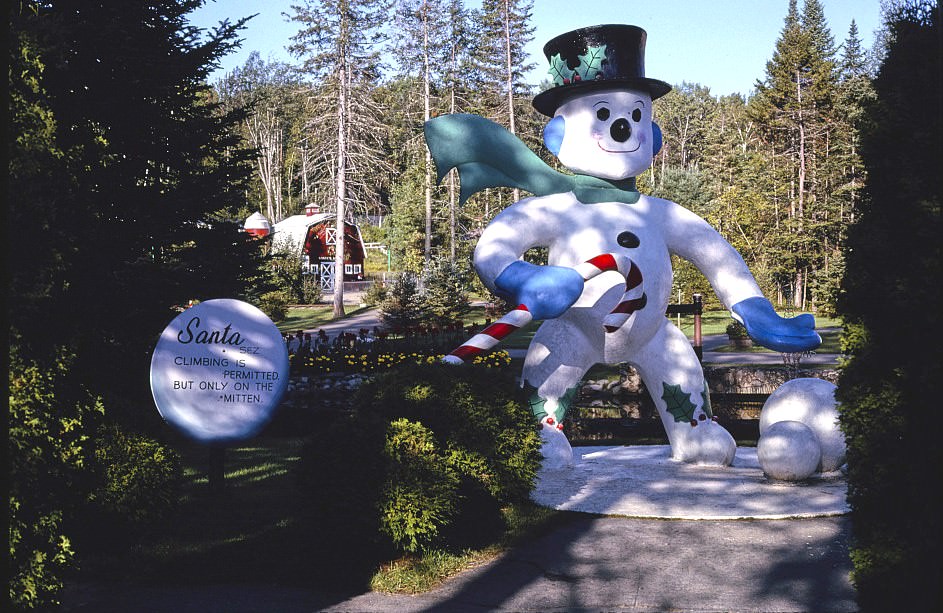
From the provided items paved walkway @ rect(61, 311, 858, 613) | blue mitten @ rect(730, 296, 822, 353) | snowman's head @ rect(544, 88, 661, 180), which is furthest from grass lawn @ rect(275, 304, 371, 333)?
paved walkway @ rect(61, 311, 858, 613)

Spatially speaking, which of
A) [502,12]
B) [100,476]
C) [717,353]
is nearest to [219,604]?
[100,476]

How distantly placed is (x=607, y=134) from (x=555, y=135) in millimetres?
480

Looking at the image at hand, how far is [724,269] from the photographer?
8031 mm

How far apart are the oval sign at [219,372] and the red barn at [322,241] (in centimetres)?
3365

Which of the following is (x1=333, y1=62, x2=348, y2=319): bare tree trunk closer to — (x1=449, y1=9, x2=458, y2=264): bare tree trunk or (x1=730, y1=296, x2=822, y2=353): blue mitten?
(x1=449, y1=9, x2=458, y2=264): bare tree trunk

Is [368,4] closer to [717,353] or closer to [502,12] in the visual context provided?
[502,12]

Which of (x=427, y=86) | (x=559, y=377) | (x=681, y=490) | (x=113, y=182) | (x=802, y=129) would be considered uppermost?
(x=427, y=86)

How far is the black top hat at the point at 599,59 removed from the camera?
7809 millimetres

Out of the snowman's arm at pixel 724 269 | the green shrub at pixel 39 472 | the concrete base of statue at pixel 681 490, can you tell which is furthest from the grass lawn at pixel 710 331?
the green shrub at pixel 39 472

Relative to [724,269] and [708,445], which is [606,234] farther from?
[708,445]

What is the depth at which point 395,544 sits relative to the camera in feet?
17.5

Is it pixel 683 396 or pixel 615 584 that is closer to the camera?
pixel 615 584

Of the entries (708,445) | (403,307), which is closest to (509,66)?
(403,307)

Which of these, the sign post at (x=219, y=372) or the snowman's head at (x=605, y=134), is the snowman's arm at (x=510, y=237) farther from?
the sign post at (x=219, y=372)
